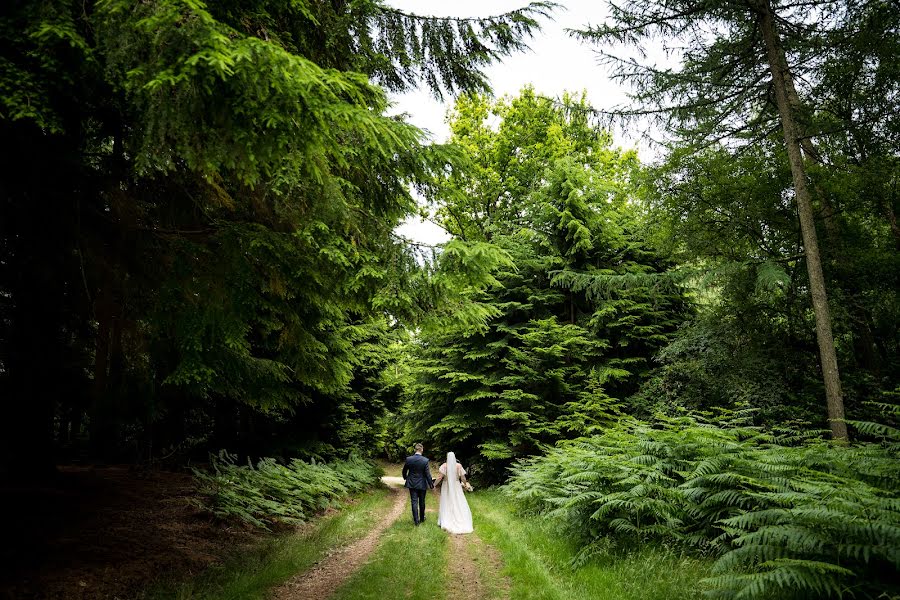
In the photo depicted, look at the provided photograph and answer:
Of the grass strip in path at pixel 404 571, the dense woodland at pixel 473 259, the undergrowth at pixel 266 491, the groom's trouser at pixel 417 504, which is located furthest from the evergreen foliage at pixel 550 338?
the grass strip in path at pixel 404 571

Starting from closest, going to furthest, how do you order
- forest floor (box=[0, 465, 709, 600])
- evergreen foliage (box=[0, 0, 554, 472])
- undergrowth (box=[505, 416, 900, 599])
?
evergreen foliage (box=[0, 0, 554, 472]), undergrowth (box=[505, 416, 900, 599]), forest floor (box=[0, 465, 709, 600])

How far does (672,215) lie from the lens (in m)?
13.4

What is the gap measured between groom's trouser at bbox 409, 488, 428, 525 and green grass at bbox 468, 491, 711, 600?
2.72 m

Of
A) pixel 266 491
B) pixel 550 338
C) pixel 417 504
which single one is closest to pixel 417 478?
pixel 417 504

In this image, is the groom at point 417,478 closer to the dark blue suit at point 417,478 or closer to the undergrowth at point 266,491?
the dark blue suit at point 417,478

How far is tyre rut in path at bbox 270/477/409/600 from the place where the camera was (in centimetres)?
530

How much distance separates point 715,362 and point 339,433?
1373cm

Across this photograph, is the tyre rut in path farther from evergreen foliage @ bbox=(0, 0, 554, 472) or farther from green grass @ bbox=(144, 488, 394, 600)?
evergreen foliage @ bbox=(0, 0, 554, 472)

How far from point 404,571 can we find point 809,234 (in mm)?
11070

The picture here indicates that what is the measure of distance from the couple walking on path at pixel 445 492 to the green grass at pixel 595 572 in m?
1.94

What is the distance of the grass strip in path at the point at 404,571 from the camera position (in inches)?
209

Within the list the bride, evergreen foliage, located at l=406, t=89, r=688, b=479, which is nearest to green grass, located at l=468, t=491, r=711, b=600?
the bride

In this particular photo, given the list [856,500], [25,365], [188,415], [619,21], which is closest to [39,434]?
[25,365]

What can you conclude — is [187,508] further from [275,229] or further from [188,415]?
[188,415]
